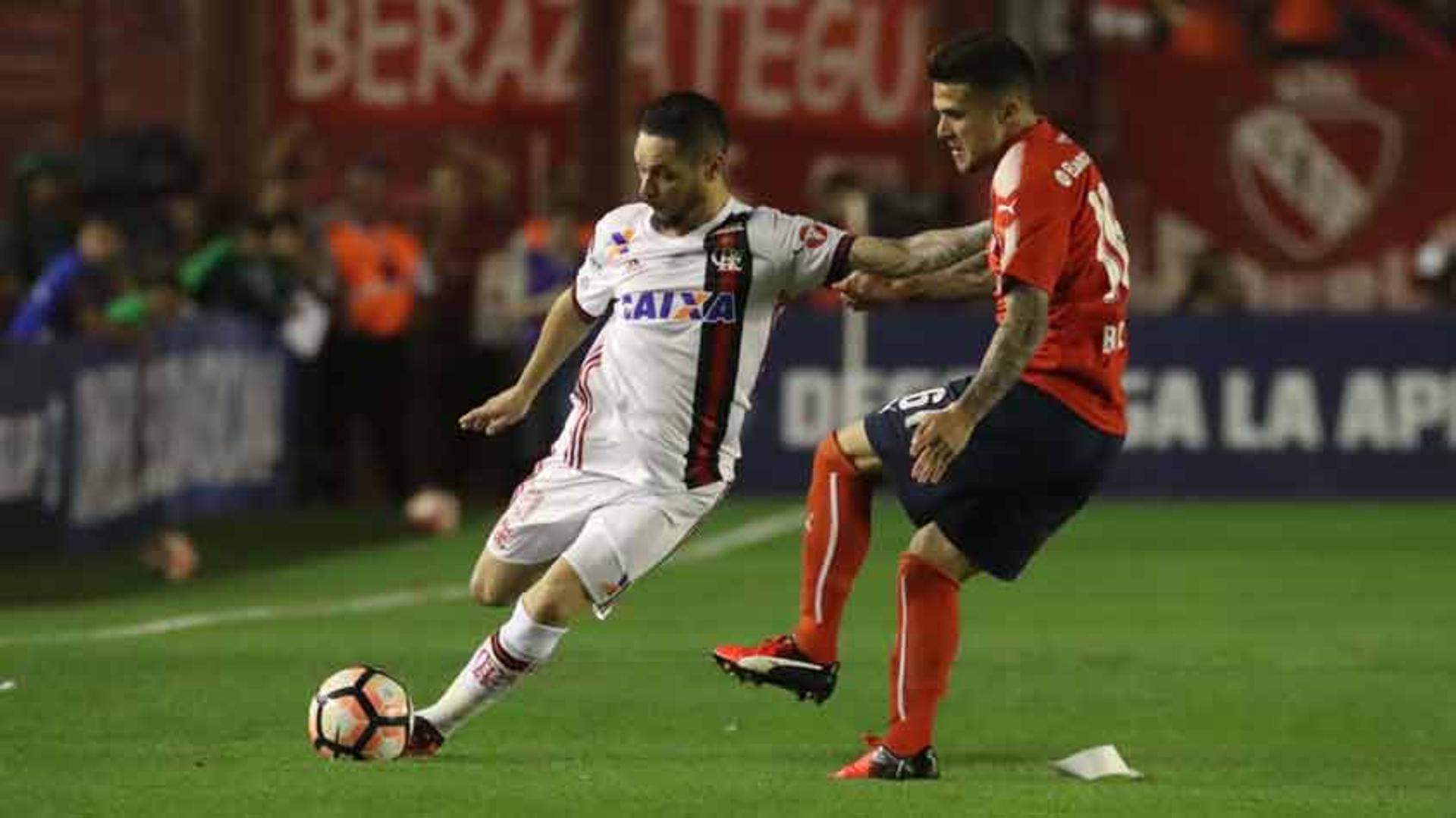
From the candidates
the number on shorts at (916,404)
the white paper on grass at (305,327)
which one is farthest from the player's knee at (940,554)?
the white paper on grass at (305,327)

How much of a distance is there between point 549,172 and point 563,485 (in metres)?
16.0

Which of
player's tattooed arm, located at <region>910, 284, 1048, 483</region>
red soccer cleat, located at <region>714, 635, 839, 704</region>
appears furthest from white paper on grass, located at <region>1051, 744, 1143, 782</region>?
player's tattooed arm, located at <region>910, 284, 1048, 483</region>

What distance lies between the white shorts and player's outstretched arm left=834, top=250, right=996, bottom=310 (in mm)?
664

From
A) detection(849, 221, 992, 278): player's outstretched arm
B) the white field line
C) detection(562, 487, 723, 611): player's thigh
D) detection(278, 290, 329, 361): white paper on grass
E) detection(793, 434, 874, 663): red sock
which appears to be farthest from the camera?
detection(278, 290, 329, 361): white paper on grass

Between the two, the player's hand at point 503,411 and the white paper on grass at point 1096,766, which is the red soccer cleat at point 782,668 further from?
the player's hand at point 503,411

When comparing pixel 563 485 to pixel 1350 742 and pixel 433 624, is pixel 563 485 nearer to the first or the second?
pixel 1350 742

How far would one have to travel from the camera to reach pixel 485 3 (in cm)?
2611

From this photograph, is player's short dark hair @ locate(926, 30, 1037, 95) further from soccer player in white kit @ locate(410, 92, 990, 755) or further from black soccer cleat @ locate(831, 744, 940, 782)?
black soccer cleat @ locate(831, 744, 940, 782)

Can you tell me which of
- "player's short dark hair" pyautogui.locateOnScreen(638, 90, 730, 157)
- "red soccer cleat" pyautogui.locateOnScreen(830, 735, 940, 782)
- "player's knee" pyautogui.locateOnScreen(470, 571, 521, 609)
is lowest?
"red soccer cleat" pyautogui.locateOnScreen(830, 735, 940, 782)

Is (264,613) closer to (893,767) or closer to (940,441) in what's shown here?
(893,767)

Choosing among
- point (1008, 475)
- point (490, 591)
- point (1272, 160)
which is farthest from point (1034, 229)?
point (1272, 160)

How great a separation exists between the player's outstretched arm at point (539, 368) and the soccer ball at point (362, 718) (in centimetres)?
76

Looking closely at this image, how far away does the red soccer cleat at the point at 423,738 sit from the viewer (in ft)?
33.5

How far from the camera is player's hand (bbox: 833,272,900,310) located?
Answer: 10.1 meters
